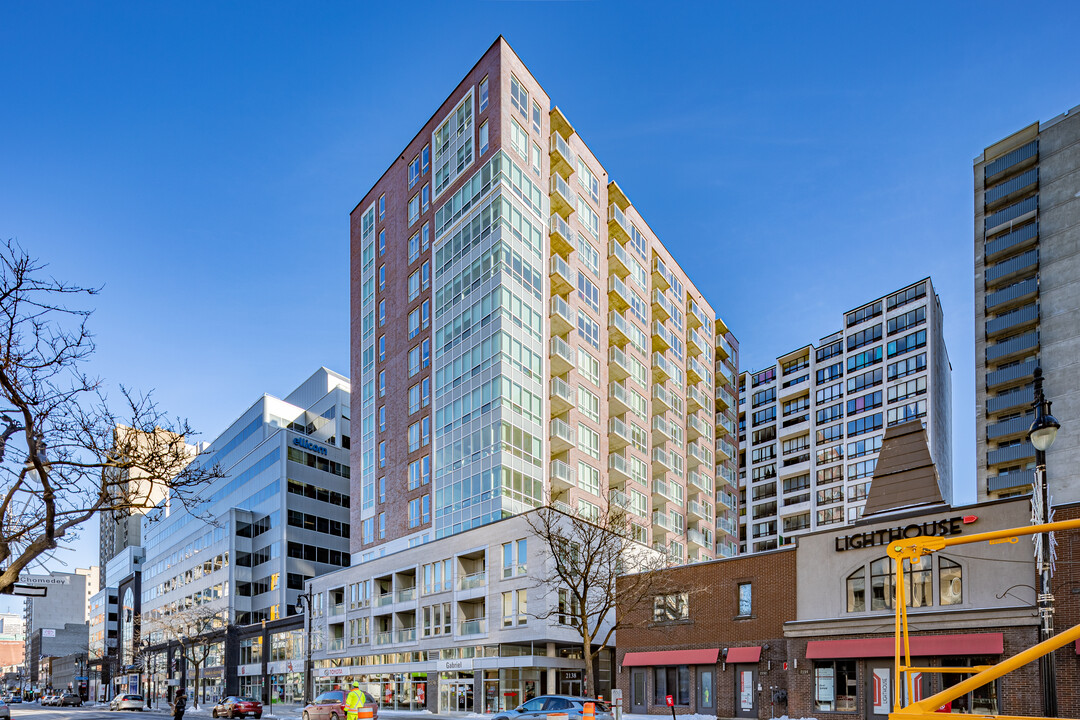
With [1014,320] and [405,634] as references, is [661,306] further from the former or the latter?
[405,634]

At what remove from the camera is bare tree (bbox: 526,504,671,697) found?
38.2 meters

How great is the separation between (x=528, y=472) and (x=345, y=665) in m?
22.4

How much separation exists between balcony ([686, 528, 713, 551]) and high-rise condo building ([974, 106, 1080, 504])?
24.9 metres

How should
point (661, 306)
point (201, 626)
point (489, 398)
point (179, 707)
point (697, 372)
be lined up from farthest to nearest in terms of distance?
point (201, 626) → point (697, 372) → point (661, 306) → point (489, 398) → point (179, 707)

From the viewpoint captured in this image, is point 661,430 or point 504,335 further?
point 661,430

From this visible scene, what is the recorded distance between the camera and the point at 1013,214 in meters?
66.5

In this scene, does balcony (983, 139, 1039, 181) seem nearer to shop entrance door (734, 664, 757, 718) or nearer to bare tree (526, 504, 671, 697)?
bare tree (526, 504, 671, 697)

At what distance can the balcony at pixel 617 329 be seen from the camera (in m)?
64.9

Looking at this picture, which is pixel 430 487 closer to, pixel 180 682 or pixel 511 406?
pixel 511 406

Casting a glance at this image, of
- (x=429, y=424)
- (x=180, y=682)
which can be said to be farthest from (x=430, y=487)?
(x=180, y=682)

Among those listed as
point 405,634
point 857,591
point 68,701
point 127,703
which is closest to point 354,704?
point 857,591

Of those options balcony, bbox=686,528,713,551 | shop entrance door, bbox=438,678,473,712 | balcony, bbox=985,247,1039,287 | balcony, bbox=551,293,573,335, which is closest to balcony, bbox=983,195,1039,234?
balcony, bbox=985,247,1039,287

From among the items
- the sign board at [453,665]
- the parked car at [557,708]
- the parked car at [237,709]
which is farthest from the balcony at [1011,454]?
the parked car at [237,709]

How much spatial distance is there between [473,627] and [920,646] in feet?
90.9
